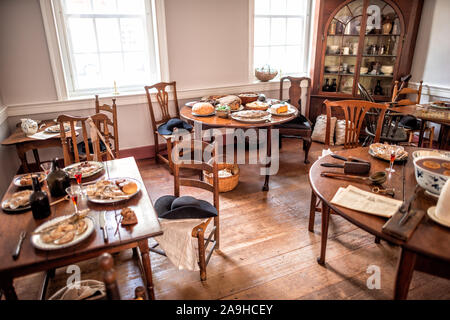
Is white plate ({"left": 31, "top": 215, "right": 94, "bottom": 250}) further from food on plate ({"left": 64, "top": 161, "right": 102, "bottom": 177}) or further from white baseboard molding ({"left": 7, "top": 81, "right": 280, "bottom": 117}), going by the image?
white baseboard molding ({"left": 7, "top": 81, "right": 280, "bottom": 117})

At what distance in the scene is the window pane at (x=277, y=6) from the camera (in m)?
4.20

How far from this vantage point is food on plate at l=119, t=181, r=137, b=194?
1.63 meters

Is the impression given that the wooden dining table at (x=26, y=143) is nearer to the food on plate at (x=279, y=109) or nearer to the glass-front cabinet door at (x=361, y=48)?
the food on plate at (x=279, y=109)

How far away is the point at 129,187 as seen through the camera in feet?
5.41

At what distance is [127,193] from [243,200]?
146 centimetres

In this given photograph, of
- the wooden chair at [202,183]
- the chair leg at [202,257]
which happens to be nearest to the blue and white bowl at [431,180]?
the wooden chair at [202,183]

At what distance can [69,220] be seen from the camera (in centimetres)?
138

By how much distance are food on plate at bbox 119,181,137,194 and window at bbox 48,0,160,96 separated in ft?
7.29

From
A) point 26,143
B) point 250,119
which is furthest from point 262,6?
point 26,143

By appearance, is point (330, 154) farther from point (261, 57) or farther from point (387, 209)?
point (261, 57)

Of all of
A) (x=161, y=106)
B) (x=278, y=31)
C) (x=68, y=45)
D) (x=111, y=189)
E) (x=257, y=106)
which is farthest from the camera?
(x=278, y=31)

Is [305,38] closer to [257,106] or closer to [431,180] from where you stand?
[257,106]

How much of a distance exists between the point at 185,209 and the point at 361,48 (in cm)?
357

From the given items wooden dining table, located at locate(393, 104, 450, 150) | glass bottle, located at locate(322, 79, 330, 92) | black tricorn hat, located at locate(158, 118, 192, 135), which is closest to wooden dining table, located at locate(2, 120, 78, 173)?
black tricorn hat, located at locate(158, 118, 192, 135)
